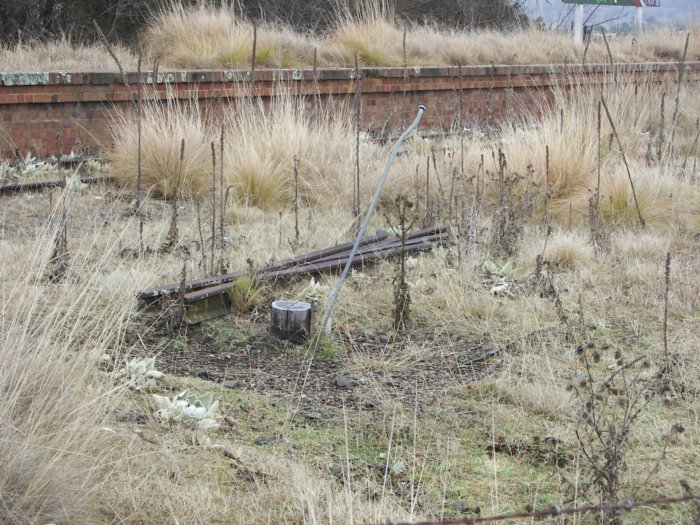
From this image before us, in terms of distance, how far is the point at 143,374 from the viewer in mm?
3717

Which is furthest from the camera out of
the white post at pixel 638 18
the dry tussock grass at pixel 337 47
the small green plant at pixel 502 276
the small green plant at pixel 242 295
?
the white post at pixel 638 18

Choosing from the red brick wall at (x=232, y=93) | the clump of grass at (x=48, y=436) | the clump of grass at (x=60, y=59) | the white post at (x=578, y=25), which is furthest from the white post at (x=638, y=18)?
the clump of grass at (x=48, y=436)

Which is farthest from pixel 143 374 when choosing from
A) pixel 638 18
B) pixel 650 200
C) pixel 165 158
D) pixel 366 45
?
pixel 638 18

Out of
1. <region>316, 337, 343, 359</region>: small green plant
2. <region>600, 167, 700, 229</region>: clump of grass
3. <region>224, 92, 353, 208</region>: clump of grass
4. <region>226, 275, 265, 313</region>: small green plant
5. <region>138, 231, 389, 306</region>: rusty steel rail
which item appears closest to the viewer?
<region>316, 337, 343, 359</region>: small green plant

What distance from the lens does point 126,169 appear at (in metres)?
7.67

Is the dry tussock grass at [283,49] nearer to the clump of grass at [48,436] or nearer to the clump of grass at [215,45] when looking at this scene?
the clump of grass at [215,45]

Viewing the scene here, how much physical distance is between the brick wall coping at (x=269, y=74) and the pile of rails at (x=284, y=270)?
1.64m

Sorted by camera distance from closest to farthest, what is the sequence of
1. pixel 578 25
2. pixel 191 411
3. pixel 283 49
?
1. pixel 191 411
2. pixel 283 49
3. pixel 578 25

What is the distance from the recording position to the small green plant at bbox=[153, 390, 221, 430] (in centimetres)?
333

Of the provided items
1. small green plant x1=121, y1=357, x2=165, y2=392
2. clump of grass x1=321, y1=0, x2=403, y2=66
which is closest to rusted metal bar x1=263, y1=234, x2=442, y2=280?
small green plant x1=121, y1=357, x2=165, y2=392

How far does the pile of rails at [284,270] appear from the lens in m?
4.61

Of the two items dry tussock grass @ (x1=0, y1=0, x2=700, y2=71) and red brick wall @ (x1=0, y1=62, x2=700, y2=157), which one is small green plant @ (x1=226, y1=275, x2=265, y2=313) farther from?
dry tussock grass @ (x1=0, y1=0, x2=700, y2=71)

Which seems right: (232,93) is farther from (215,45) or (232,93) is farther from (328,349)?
(328,349)

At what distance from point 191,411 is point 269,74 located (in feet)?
22.6
